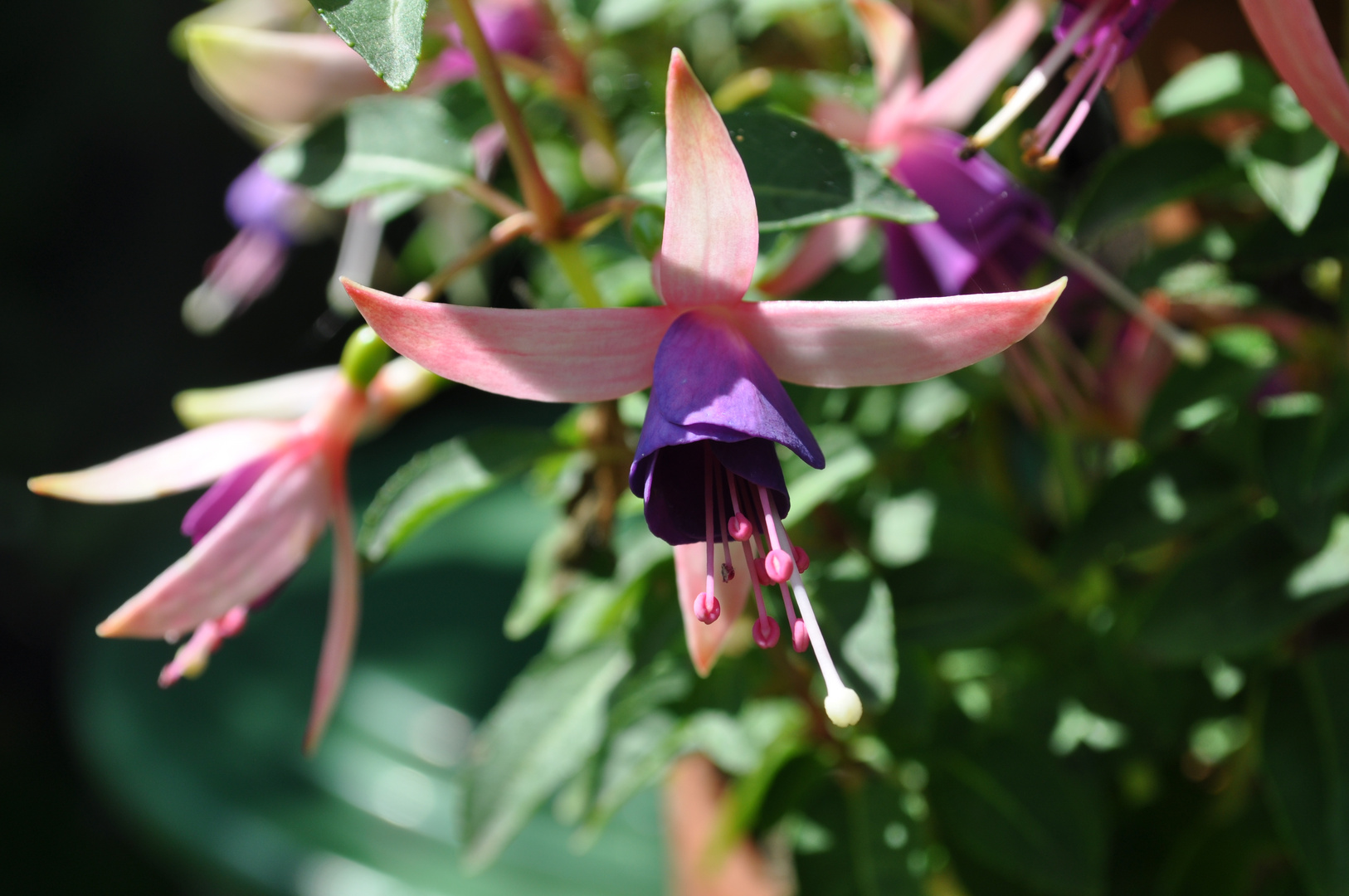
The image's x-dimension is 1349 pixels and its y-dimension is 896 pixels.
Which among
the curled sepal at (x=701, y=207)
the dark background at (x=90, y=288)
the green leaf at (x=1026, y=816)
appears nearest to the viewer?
the curled sepal at (x=701, y=207)

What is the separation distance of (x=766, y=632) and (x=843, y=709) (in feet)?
0.14

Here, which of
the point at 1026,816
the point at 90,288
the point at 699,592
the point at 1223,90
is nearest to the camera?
the point at 699,592

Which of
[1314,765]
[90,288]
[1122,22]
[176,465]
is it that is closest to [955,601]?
[1314,765]

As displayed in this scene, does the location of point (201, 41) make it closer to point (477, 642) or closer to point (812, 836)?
point (812, 836)

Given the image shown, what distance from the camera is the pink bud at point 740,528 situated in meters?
0.40

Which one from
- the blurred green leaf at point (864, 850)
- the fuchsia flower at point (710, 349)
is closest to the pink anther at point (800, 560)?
the fuchsia flower at point (710, 349)

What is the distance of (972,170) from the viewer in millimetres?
502

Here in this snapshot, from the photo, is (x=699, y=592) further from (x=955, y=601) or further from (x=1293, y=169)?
(x=1293, y=169)

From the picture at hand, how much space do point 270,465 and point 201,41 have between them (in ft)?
0.81

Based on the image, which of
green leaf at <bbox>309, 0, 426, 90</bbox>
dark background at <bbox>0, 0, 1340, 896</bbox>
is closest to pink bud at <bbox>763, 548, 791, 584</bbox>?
green leaf at <bbox>309, 0, 426, 90</bbox>

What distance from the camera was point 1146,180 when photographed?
556 mm

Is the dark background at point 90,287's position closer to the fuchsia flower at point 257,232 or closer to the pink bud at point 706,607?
the fuchsia flower at point 257,232

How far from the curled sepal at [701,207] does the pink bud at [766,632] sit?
13 cm

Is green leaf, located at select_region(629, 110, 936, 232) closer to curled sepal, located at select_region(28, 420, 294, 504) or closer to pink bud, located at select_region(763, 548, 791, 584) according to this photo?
pink bud, located at select_region(763, 548, 791, 584)
